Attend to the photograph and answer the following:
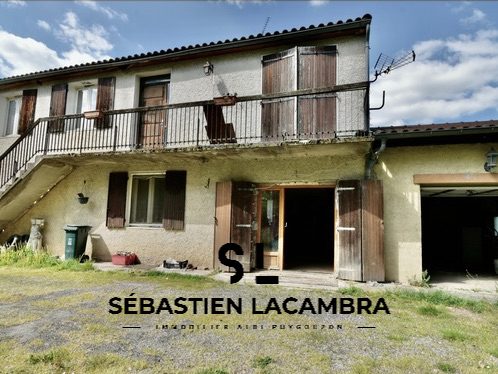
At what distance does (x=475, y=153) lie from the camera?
639 cm

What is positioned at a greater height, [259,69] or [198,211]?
[259,69]

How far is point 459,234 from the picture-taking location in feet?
33.3

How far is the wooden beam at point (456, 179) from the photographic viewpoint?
6285 mm

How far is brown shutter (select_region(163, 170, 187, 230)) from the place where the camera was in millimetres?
8203

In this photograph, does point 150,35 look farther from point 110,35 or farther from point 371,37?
point 371,37

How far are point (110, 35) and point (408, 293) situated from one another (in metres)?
10.5

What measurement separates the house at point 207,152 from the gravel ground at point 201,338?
307 centimetres

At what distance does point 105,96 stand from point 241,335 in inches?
352

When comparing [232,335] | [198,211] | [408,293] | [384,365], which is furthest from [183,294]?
[408,293]

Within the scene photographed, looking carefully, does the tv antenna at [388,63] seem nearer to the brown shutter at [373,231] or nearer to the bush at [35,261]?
the brown shutter at [373,231]

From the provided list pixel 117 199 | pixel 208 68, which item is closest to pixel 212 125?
pixel 208 68

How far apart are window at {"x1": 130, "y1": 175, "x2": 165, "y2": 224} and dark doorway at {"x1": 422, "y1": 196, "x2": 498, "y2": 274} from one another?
8468mm

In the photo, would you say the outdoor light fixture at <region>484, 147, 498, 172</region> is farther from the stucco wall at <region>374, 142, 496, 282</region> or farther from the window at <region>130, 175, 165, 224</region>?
the window at <region>130, 175, 165, 224</region>

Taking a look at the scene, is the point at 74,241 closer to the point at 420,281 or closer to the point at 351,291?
the point at 351,291
